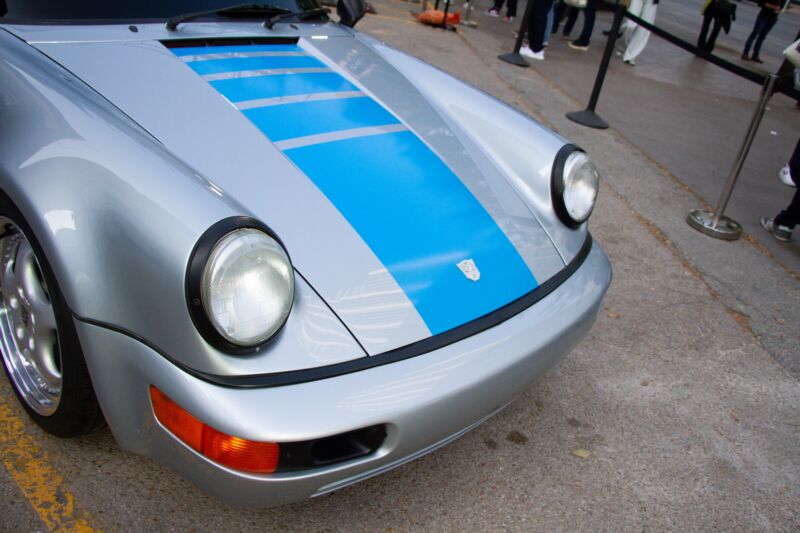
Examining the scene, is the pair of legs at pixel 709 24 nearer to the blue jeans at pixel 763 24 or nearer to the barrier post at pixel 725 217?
the blue jeans at pixel 763 24

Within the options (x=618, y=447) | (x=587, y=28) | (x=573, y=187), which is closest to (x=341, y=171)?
(x=573, y=187)

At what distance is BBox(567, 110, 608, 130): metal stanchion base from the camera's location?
5703 millimetres

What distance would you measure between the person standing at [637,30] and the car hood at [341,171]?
667 cm

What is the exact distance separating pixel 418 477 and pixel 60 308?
→ 1115 mm

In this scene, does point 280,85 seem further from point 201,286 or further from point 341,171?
point 201,286

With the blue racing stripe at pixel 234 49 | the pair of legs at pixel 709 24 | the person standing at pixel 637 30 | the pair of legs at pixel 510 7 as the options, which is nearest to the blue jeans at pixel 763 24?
the pair of legs at pixel 709 24

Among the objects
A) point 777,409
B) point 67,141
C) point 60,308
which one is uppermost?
point 67,141

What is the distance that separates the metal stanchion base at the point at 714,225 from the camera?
13.5 ft

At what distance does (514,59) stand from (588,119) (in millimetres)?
1727

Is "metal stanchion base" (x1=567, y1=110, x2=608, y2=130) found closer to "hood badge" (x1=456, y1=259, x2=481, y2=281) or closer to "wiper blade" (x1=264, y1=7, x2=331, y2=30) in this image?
"wiper blade" (x1=264, y1=7, x2=331, y2=30)

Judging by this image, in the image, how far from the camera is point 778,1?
9.80 m

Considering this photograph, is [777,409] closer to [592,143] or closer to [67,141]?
[67,141]

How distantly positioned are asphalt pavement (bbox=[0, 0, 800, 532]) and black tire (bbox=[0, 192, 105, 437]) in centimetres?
13

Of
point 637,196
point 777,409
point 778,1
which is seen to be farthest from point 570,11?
point 777,409
